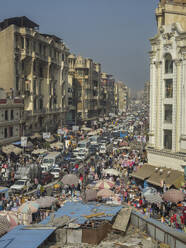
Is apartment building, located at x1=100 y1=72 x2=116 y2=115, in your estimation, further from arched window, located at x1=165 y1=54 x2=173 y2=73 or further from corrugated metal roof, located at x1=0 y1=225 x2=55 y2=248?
corrugated metal roof, located at x1=0 y1=225 x2=55 y2=248

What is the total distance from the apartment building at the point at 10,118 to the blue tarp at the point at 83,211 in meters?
28.9

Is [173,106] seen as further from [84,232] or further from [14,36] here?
[14,36]

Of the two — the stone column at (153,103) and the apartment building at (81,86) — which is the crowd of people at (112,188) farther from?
the apartment building at (81,86)

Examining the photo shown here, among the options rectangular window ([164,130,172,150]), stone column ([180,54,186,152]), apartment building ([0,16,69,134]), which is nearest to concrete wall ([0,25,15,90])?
apartment building ([0,16,69,134])

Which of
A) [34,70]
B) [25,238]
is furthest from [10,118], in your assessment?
[25,238]

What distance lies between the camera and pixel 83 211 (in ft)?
44.4

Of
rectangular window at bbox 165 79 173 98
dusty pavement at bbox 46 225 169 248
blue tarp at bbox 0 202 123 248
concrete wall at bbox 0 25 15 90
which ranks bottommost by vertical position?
dusty pavement at bbox 46 225 169 248

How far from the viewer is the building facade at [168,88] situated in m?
25.9

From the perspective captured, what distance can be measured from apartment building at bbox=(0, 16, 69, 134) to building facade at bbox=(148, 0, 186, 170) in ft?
82.9

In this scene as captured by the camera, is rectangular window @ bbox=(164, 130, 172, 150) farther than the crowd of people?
Yes

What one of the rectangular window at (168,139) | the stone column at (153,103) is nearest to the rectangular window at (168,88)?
the stone column at (153,103)

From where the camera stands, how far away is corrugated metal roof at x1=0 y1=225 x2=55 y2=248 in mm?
9820

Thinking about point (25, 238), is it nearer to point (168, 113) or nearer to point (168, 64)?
point (168, 113)

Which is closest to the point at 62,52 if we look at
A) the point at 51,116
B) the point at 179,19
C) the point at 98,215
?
the point at 51,116
